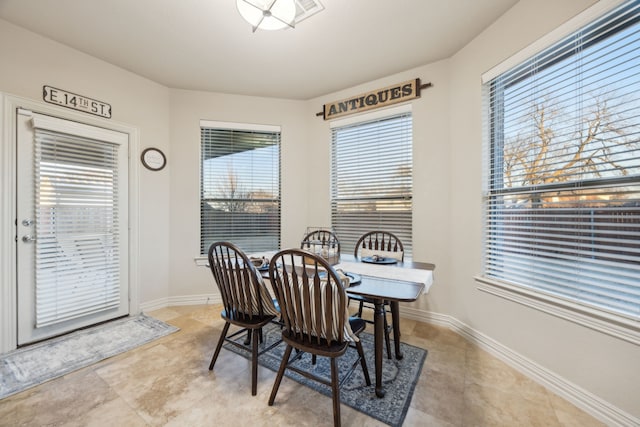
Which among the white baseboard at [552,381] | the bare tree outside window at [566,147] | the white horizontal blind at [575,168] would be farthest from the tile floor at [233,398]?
the bare tree outside window at [566,147]

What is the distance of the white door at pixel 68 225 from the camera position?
2.27 meters

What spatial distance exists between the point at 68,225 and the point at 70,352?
1158 millimetres

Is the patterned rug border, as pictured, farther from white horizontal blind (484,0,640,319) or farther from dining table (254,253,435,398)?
white horizontal blind (484,0,640,319)

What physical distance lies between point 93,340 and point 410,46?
13.5 feet

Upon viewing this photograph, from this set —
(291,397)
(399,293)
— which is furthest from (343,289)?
(291,397)

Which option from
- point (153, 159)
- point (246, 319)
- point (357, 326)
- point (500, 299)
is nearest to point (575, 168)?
point (500, 299)

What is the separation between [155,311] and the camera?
3.09m

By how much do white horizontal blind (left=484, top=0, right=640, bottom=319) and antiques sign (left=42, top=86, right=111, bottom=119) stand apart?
12.8 feet

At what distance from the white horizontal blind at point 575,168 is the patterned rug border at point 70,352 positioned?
10.8ft

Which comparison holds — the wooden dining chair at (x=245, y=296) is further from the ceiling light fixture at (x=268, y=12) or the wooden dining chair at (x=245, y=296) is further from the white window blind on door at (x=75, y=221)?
the white window blind on door at (x=75, y=221)

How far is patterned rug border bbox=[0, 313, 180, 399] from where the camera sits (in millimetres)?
1837

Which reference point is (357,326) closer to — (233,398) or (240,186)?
(233,398)

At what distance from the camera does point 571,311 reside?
1620 mm

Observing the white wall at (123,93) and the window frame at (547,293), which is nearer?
the window frame at (547,293)
